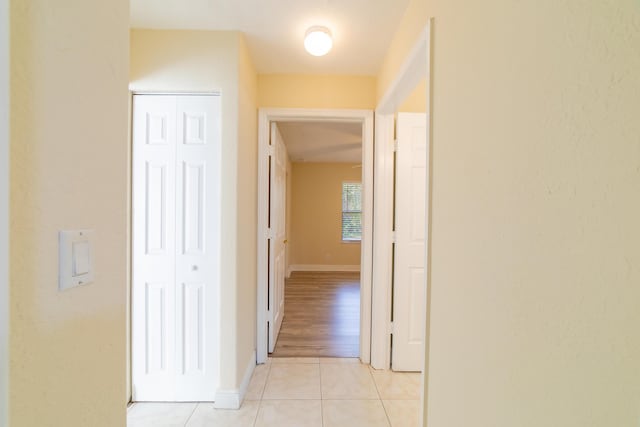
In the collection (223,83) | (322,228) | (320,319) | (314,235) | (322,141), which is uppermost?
(322,141)

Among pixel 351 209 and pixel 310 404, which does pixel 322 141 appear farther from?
pixel 310 404

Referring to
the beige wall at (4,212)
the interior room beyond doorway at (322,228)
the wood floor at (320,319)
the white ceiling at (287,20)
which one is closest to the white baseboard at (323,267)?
the interior room beyond doorway at (322,228)

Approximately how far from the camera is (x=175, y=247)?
6.01ft

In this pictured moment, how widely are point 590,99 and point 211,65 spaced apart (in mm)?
1956

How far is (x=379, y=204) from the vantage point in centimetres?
226

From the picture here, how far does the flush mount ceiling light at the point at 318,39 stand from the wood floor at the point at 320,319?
256 centimetres

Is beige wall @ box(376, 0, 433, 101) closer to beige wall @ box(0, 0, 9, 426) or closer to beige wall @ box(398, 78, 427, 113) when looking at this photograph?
beige wall @ box(398, 78, 427, 113)

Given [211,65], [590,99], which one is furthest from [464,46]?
[211,65]

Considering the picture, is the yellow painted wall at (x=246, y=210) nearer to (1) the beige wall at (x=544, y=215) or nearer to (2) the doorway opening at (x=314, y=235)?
(2) the doorway opening at (x=314, y=235)

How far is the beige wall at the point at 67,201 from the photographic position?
0.45m

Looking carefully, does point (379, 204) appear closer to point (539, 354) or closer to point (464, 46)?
point (464, 46)

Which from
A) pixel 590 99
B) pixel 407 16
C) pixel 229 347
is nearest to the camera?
pixel 590 99

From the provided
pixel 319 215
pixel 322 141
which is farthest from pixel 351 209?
pixel 322 141

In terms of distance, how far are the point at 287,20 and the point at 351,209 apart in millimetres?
5007
